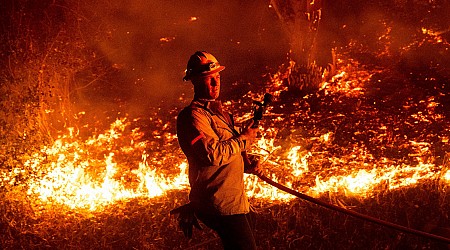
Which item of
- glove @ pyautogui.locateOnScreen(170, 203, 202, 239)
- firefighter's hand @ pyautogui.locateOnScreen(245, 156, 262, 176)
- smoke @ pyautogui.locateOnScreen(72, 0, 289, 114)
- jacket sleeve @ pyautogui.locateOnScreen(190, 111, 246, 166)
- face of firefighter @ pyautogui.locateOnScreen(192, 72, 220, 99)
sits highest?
smoke @ pyautogui.locateOnScreen(72, 0, 289, 114)

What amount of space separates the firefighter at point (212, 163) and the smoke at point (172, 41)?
739 centimetres

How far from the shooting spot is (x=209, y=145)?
3.57 meters

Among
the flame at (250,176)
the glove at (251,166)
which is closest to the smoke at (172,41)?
the flame at (250,176)

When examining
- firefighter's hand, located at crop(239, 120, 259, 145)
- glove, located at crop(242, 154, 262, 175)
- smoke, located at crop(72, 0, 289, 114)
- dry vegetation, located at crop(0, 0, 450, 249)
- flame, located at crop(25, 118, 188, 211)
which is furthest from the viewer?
smoke, located at crop(72, 0, 289, 114)

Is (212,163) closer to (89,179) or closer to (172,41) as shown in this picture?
(89,179)

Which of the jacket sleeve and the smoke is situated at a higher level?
the smoke

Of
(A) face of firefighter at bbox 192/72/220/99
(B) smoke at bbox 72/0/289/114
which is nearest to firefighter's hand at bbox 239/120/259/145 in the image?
(A) face of firefighter at bbox 192/72/220/99

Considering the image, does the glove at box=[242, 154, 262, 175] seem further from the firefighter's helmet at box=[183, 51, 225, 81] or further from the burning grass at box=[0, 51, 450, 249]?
the burning grass at box=[0, 51, 450, 249]

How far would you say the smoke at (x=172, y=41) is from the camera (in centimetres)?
1180

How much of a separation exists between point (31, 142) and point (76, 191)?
6.51 feet

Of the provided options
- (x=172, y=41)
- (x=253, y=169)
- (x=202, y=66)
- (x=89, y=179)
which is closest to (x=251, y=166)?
(x=253, y=169)

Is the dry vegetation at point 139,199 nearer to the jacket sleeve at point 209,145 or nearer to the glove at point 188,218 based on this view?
the glove at point 188,218

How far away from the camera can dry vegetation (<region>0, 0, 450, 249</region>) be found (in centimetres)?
550

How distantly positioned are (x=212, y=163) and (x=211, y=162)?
13 millimetres
